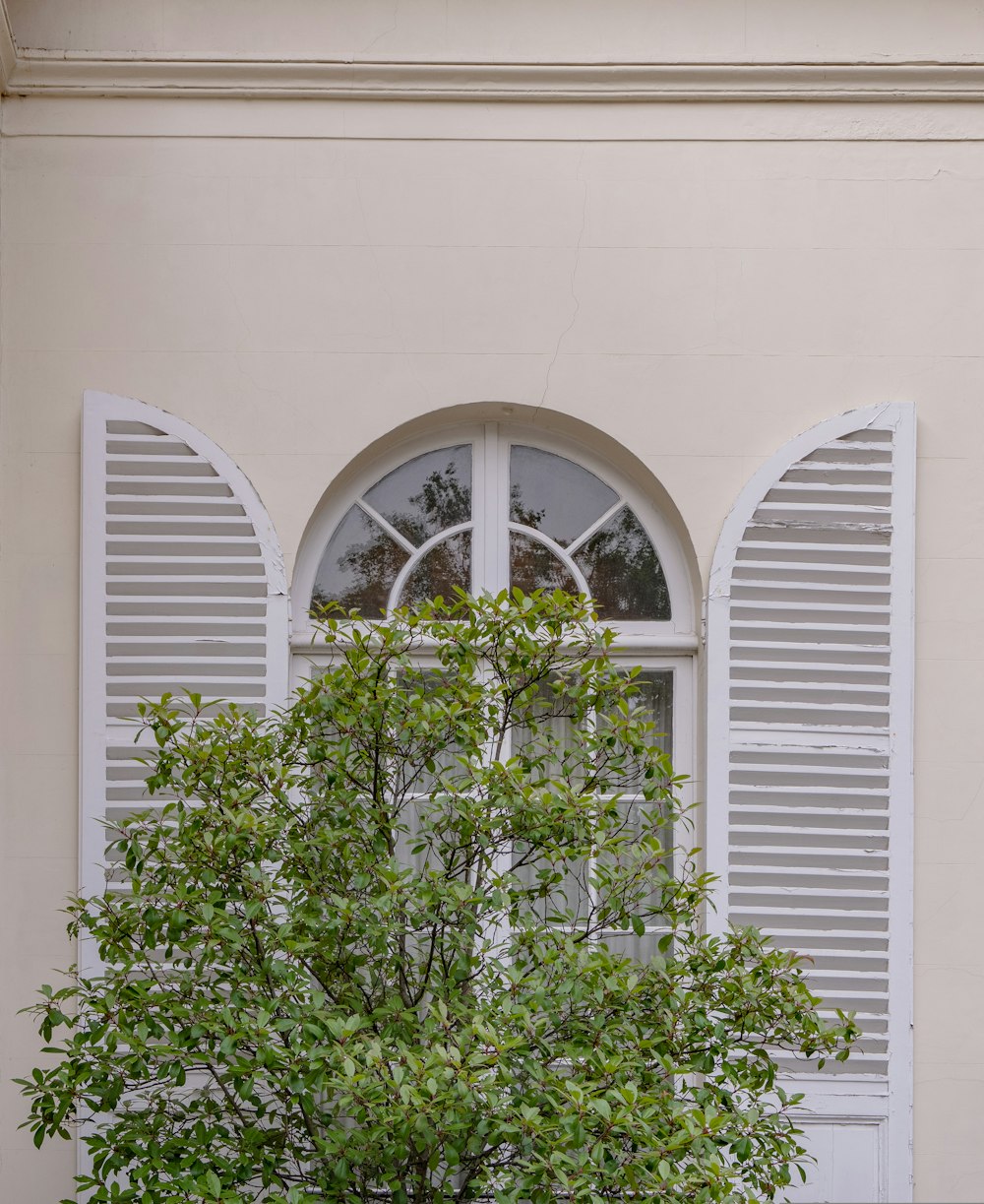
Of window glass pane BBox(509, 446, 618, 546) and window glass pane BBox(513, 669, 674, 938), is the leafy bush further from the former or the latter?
window glass pane BBox(509, 446, 618, 546)

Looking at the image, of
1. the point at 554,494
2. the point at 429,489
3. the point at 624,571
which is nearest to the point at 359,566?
the point at 429,489

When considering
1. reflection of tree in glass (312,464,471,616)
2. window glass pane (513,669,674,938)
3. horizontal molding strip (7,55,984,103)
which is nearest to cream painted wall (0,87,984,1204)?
horizontal molding strip (7,55,984,103)

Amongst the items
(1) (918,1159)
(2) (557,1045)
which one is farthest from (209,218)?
(1) (918,1159)

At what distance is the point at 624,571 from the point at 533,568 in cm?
30

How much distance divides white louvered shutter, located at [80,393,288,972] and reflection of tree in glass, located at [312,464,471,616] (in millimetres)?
291

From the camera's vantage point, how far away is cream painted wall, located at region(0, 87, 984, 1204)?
12.9 ft

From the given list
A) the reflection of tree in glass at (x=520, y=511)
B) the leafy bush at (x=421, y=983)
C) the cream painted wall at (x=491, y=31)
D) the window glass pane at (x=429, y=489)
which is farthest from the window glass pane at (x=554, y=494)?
the cream painted wall at (x=491, y=31)

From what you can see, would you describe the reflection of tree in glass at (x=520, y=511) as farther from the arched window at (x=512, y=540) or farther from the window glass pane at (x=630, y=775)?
the window glass pane at (x=630, y=775)

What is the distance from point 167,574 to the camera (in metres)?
3.87

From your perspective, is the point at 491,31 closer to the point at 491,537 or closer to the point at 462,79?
the point at 462,79

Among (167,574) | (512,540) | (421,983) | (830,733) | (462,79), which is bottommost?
(421,983)

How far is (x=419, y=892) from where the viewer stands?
2.76 meters

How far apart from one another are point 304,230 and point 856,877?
2641mm

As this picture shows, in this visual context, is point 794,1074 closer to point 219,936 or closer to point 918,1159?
point 918,1159
